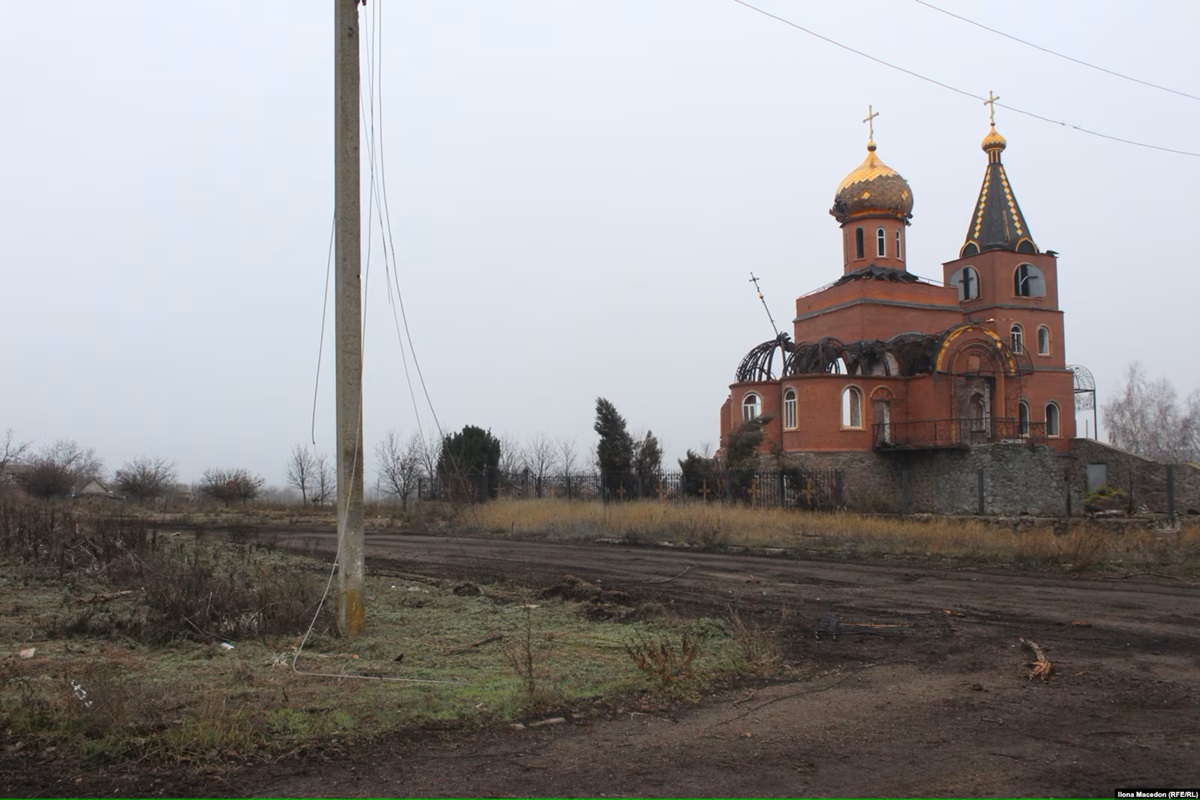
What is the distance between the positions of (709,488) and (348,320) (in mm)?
23984

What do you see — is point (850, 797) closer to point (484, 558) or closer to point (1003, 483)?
point (484, 558)

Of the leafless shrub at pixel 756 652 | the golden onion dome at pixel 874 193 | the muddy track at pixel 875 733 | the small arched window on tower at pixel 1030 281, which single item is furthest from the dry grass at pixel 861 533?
the small arched window on tower at pixel 1030 281

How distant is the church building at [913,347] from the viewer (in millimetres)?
36875

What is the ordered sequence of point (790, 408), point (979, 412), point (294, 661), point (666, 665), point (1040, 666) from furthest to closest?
point (979, 412)
point (790, 408)
point (1040, 666)
point (294, 661)
point (666, 665)

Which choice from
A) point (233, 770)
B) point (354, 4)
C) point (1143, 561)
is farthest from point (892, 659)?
point (1143, 561)

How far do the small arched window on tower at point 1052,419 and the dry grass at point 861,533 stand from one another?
21037 millimetres

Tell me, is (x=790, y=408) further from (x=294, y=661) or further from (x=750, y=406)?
(x=294, y=661)

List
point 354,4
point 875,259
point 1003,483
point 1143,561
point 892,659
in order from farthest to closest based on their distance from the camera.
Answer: point 875,259
point 1003,483
point 1143,561
point 354,4
point 892,659

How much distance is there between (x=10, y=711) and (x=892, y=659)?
6863 mm

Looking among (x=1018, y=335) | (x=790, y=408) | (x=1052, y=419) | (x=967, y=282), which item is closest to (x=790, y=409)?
(x=790, y=408)

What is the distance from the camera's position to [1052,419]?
4312cm

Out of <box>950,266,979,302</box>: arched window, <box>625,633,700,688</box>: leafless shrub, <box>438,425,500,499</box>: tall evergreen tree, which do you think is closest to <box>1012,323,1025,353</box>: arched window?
<box>950,266,979,302</box>: arched window

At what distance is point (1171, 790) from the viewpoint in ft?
15.2

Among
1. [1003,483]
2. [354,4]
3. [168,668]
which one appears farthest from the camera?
[1003,483]
